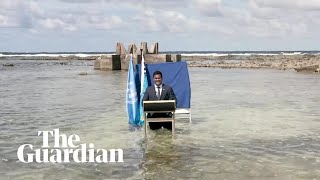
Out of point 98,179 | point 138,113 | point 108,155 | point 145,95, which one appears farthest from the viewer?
point 138,113

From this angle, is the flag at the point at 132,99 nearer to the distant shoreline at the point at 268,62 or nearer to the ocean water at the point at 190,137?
the ocean water at the point at 190,137

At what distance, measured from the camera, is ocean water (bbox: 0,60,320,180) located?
8.75 metres

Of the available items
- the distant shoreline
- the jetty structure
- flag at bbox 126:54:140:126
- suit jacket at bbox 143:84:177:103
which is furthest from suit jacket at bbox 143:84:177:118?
the distant shoreline

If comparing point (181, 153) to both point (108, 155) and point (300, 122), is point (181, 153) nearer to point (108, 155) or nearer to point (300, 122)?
point (108, 155)

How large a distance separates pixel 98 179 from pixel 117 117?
7.47m

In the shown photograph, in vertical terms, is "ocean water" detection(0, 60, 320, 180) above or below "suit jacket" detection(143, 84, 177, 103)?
below

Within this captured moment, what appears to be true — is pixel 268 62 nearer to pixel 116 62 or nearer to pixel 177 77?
pixel 116 62

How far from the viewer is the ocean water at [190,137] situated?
8.75 m

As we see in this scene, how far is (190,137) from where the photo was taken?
12047 millimetres

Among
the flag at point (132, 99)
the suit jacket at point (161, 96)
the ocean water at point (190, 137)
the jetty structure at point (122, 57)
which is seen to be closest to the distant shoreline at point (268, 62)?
the jetty structure at point (122, 57)

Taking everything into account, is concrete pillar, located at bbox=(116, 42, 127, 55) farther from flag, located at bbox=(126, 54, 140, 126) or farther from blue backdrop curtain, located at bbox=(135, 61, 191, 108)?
flag, located at bbox=(126, 54, 140, 126)

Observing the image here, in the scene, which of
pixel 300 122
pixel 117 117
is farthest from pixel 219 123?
pixel 117 117

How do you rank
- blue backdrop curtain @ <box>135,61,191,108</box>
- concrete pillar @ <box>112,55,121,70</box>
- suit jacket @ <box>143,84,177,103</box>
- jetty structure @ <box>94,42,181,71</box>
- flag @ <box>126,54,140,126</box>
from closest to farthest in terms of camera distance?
1. suit jacket @ <box>143,84,177,103</box>
2. flag @ <box>126,54,140,126</box>
3. blue backdrop curtain @ <box>135,61,191,108</box>
4. jetty structure @ <box>94,42,181,71</box>
5. concrete pillar @ <box>112,55,121,70</box>

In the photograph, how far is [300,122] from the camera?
14.3m
